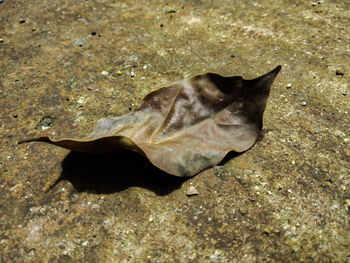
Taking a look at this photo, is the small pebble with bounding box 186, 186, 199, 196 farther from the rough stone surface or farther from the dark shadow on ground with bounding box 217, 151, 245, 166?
the dark shadow on ground with bounding box 217, 151, 245, 166

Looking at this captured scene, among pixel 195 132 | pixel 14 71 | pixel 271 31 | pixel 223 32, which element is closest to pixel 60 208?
pixel 195 132

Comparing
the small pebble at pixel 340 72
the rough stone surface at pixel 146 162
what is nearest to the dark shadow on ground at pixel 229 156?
the rough stone surface at pixel 146 162

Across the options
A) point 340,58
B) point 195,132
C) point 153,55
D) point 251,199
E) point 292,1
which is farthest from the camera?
point 292,1

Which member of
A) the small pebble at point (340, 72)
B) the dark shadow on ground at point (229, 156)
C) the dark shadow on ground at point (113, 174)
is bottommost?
the dark shadow on ground at point (113, 174)

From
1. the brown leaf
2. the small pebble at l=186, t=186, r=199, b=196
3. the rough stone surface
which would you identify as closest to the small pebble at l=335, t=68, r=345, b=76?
the rough stone surface

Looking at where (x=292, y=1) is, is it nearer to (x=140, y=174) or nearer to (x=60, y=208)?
(x=140, y=174)

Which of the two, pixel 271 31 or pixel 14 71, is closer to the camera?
pixel 14 71

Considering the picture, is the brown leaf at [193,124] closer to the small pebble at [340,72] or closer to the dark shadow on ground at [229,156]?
the dark shadow on ground at [229,156]

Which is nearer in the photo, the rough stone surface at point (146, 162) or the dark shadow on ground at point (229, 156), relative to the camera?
the rough stone surface at point (146, 162)
